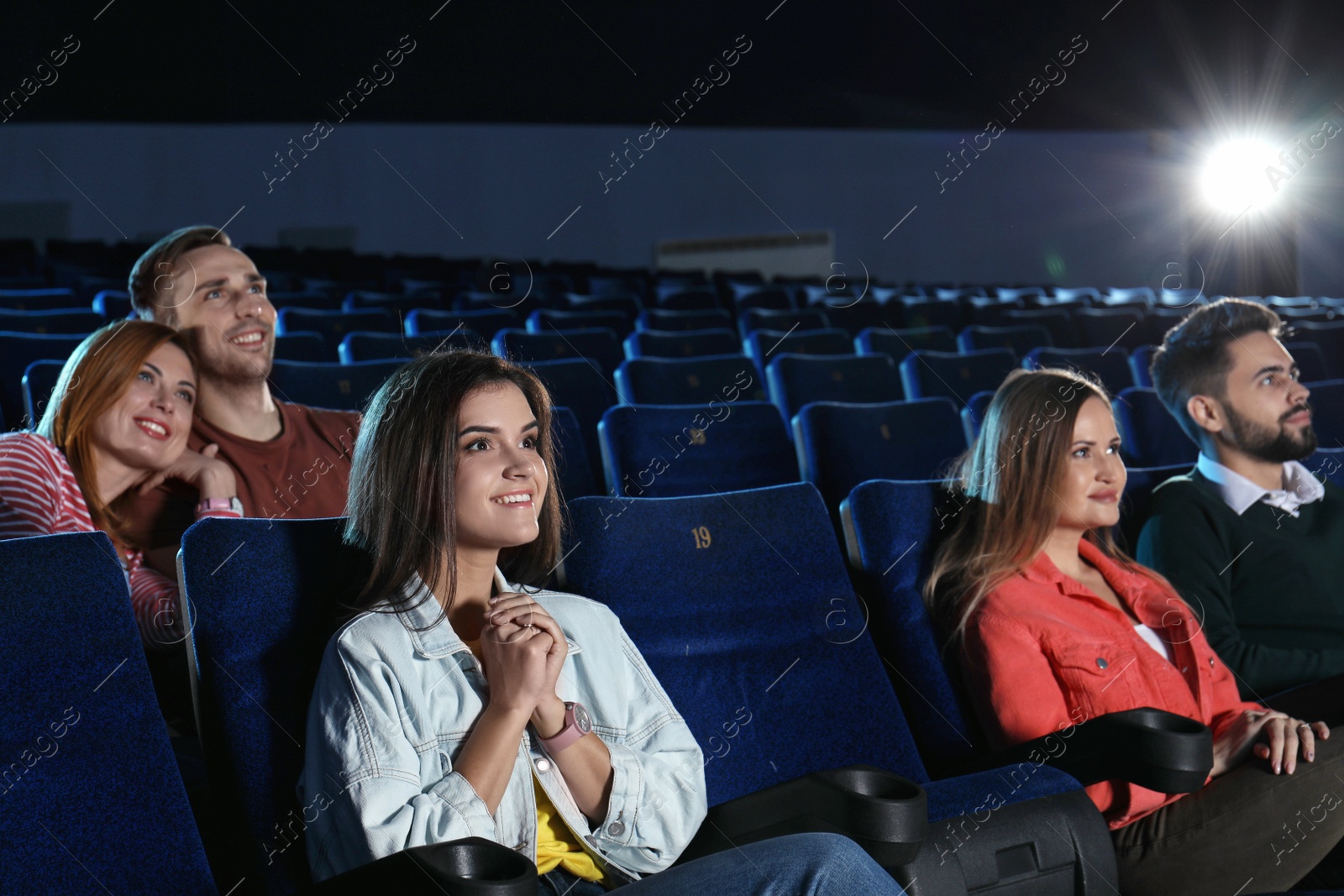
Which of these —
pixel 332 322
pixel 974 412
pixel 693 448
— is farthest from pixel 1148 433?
pixel 332 322

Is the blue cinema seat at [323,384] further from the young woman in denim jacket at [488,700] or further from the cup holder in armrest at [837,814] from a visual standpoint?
the cup holder in armrest at [837,814]

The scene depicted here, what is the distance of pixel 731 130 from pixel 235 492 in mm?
8850

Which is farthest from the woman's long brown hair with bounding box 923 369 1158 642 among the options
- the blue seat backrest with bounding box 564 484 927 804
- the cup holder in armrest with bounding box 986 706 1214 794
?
the cup holder in armrest with bounding box 986 706 1214 794

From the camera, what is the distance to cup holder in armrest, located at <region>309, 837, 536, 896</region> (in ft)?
2.73

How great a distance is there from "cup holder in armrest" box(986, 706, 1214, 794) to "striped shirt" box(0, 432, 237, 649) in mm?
1076

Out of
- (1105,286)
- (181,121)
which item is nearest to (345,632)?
(181,121)

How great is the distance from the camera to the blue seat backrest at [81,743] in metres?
0.98

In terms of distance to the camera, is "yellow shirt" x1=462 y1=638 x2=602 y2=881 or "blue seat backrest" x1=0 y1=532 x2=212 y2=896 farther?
"yellow shirt" x1=462 y1=638 x2=602 y2=881

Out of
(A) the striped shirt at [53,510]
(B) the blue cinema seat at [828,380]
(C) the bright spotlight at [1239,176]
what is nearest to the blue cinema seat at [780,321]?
(B) the blue cinema seat at [828,380]

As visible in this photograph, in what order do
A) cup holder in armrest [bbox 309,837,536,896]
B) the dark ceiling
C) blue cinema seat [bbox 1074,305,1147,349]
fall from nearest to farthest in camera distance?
1. cup holder in armrest [bbox 309,837,536,896]
2. blue cinema seat [bbox 1074,305,1147,349]
3. the dark ceiling

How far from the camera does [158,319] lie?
189cm

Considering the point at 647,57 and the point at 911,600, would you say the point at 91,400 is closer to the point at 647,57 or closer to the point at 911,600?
the point at 911,600

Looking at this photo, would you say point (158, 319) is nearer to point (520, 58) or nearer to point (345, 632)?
point (345, 632)

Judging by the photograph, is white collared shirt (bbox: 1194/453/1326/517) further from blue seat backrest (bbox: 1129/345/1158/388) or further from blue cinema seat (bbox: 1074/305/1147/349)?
blue cinema seat (bbox: 1074/305/1147/349)
